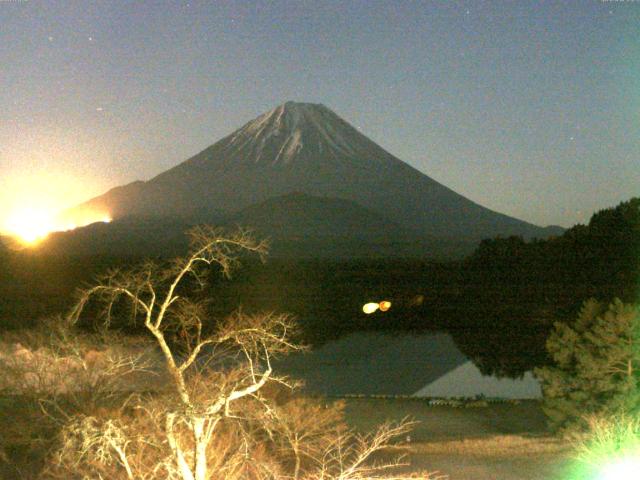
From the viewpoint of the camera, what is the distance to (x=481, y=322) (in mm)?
35188

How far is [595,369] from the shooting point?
38.5ft

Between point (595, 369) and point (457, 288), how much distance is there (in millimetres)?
25668

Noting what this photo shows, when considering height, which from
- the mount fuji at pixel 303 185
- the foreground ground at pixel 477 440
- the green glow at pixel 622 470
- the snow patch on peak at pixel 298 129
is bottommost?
the foreground ground at pixel 477 440

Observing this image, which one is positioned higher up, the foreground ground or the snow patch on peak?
the snow patch on peak

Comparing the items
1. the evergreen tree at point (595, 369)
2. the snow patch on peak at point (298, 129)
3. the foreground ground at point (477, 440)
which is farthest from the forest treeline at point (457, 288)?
the snow patch on peak at point (298, 129)

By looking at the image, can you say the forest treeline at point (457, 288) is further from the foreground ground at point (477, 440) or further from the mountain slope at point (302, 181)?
the mountain slope at point (302, 181)

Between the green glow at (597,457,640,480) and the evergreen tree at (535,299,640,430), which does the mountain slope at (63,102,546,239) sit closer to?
the evergreen tree at (535,299,640,430)

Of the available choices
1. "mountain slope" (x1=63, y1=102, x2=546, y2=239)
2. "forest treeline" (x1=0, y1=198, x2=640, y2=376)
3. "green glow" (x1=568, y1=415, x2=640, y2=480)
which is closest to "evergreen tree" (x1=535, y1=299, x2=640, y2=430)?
"green glow" (x1=568, y1=415, x2=640, y2=480)

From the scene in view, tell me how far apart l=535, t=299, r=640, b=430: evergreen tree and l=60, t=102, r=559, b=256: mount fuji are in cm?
6908

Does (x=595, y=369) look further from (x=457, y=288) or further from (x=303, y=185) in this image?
(x=303, y=185)

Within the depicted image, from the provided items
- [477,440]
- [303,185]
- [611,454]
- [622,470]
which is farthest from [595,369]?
[303,185]

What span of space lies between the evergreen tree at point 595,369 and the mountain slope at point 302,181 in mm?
69609

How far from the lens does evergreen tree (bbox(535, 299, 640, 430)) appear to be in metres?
11.3

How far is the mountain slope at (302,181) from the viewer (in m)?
83.8
